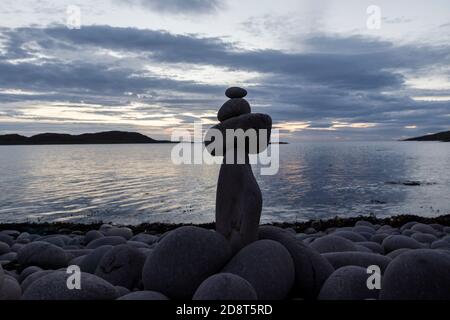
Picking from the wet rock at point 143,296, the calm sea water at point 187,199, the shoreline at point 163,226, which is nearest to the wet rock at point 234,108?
the wet rock at point 143,296

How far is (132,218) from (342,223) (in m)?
11.7

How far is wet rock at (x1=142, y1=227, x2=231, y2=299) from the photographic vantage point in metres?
5.73

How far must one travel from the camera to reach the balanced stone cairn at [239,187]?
680cm

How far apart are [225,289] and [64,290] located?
1974 millimetres

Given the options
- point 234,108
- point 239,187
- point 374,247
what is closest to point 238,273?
point 239,187

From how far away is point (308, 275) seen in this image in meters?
6.20

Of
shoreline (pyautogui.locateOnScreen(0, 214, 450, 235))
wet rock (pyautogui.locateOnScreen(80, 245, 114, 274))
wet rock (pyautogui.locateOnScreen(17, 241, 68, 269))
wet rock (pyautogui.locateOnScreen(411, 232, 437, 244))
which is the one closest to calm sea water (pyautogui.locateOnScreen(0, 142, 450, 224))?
shoreline (pyautogui.locateOnScreen(0, 214, 450, 235))

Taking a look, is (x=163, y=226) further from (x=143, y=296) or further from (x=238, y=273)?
(x=143, y=296)

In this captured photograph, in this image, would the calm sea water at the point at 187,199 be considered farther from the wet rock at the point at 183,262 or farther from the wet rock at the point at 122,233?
the wet rock at the point at 183,262

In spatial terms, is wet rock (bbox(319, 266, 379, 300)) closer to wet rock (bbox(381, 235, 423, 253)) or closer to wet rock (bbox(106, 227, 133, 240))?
wet rock (bbox(381, 235, 423, 253))

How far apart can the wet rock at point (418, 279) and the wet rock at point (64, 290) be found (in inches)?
136
